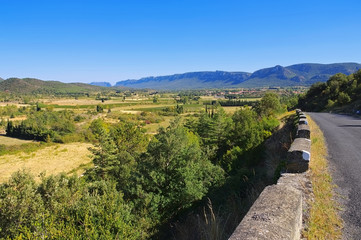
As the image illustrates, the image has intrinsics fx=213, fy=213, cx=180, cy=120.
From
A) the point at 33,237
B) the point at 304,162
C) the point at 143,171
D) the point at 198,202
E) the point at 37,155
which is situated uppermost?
the point at 304,162

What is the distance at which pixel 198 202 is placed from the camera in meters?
17.6

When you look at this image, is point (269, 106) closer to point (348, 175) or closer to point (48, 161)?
point (348, 175)

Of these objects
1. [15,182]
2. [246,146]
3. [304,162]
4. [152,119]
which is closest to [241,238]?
[304,162]

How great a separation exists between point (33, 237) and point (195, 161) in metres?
14.5

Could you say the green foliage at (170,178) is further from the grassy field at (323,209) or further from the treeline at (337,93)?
the treeline at (337,93)

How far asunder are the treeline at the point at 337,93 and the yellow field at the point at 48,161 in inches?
2164

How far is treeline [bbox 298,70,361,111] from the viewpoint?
4500 centimetres

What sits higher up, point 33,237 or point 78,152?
point 33,237

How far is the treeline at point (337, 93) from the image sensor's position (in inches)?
1772

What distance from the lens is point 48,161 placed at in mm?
55938

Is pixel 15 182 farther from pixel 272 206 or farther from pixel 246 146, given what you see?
pixel 246 146

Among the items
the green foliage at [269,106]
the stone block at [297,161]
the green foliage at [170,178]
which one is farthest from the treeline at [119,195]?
the green foliage at [269,106]

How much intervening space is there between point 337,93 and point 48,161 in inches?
2998

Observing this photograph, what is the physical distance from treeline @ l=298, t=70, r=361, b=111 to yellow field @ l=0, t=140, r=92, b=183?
5498 centimetres
